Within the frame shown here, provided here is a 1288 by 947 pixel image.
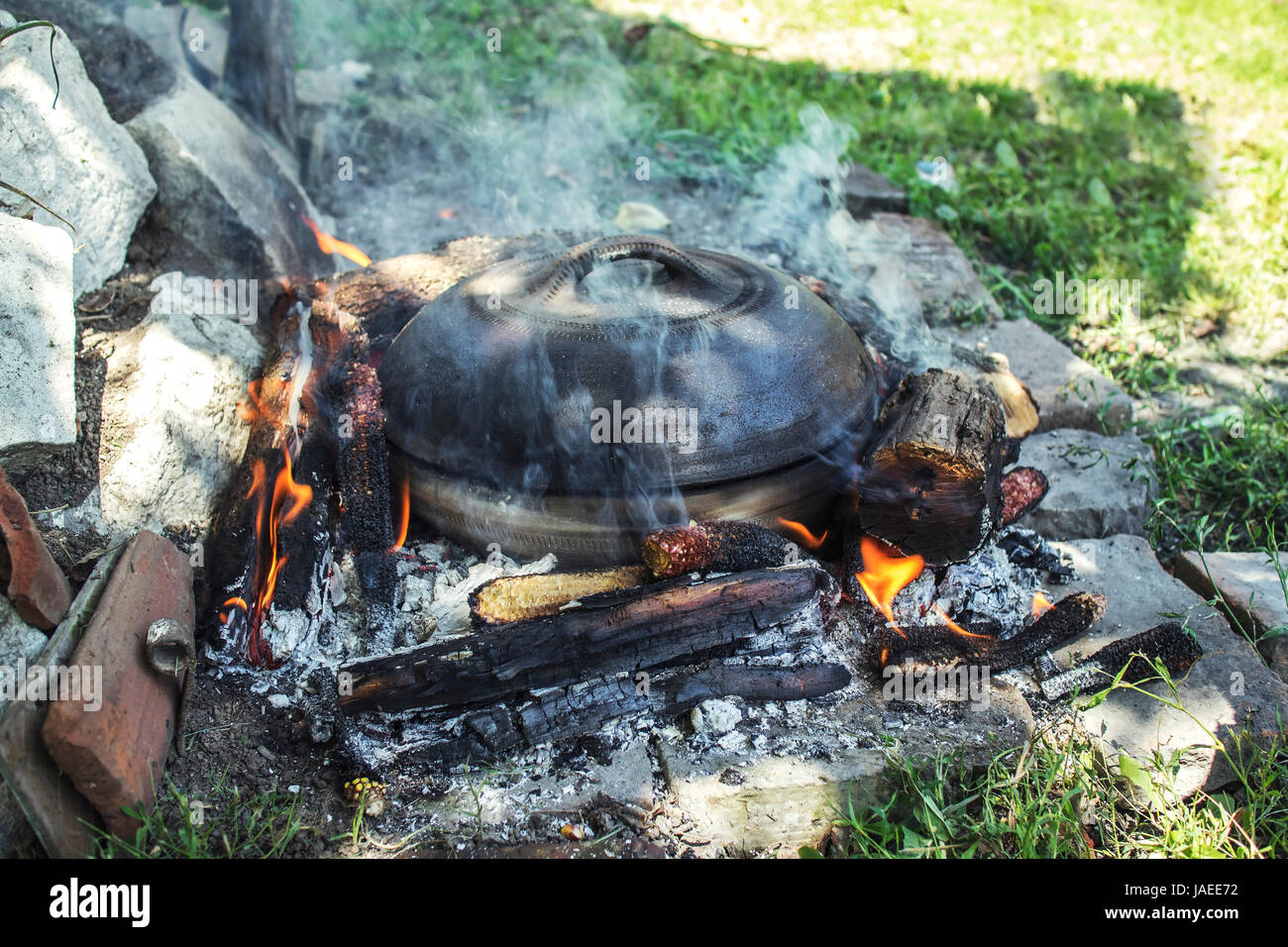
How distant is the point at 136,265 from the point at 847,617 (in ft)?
9.61

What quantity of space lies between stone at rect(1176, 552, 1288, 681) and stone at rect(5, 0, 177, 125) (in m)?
4.50

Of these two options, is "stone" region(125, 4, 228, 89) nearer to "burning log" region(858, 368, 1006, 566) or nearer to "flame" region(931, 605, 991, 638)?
"burning log" region(858, 368, 1006, 566)

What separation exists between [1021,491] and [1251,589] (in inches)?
33.1

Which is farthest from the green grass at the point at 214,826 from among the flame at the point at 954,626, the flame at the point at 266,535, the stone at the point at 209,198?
the stone at the point at 209,198

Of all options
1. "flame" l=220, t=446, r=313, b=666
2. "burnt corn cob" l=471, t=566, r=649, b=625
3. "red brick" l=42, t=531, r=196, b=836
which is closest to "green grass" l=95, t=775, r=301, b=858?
"red brick" l=42, t=531, r=196, b=836

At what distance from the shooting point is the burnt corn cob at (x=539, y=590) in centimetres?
264

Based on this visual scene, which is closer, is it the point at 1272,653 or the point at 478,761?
the point at 478,761

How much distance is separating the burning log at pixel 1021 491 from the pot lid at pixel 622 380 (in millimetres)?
660

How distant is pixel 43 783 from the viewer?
6.87ft

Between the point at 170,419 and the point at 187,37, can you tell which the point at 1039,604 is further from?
the point at 187,37

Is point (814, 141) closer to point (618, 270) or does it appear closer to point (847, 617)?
point (618, 270)
